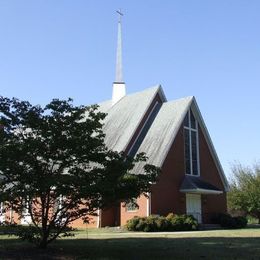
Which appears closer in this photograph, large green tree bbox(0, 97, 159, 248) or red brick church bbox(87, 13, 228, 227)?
large green tree bbox(0, 97, 159, 248)

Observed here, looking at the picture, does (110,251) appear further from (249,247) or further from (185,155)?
(185,155)

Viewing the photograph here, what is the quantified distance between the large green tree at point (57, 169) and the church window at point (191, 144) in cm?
2321

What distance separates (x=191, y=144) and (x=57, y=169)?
25301 mm

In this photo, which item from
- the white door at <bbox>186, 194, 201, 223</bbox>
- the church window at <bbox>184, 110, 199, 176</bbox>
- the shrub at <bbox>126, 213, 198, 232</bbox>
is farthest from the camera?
the church window at <bbox>184, 110, 199, 176</bbox>

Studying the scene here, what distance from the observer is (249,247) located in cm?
1523

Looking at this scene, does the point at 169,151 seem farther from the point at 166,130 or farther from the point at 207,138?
the point at 207,138

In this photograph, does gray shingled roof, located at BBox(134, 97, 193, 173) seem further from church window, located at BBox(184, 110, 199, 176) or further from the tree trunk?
the tree trunk

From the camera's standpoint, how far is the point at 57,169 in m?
14.1

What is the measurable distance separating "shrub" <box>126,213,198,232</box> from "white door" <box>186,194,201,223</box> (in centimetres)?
625

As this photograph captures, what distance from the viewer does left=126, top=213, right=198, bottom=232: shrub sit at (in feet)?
94.4

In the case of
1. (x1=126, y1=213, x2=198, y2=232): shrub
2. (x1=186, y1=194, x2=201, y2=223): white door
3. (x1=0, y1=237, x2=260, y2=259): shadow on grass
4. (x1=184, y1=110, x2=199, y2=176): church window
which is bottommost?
(x1=0, y1=237, x2=260, y2=259): shadow on grass

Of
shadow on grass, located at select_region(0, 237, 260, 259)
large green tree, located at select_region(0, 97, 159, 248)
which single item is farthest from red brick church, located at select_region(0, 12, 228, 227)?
large green tree, located at select_region(0, 97, 159, 248)

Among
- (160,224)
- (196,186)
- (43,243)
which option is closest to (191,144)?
(196,186)

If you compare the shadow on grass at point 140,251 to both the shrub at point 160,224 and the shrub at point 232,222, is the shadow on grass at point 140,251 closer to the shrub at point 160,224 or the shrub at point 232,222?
the shrub at point 160,224
